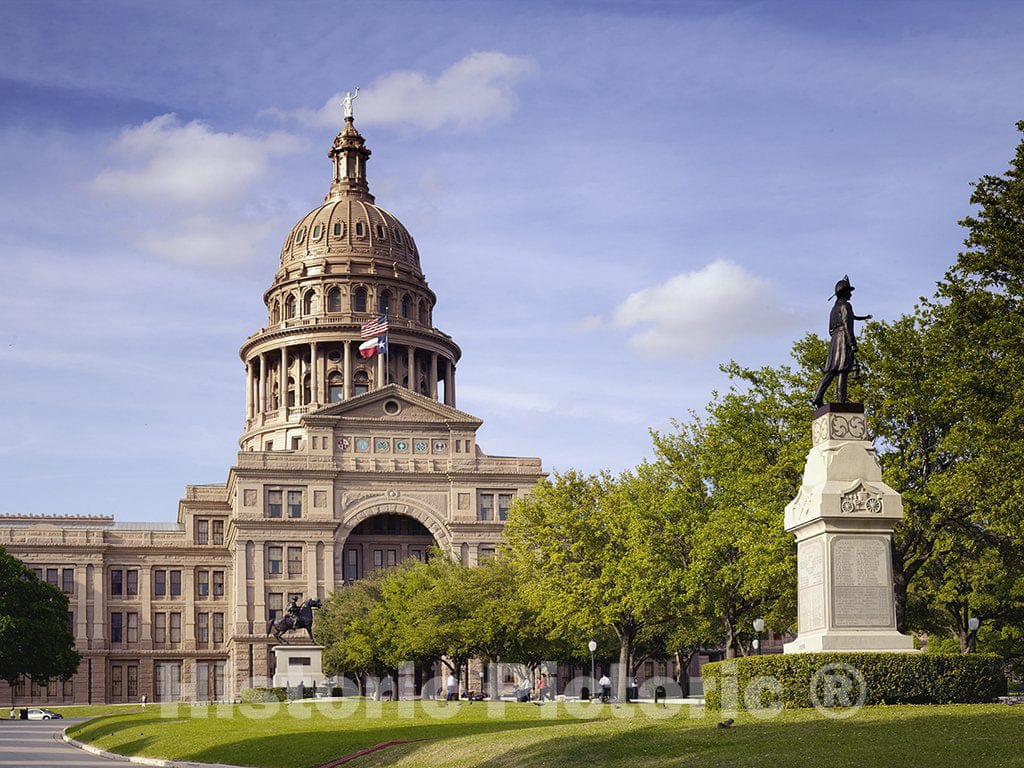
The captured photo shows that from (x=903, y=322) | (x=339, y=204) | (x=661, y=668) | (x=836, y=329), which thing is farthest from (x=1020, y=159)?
(x=339, y=204)

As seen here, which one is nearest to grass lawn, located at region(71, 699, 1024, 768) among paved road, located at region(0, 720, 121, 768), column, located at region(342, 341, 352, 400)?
paved road, located at region(0, 720, 121, 768)

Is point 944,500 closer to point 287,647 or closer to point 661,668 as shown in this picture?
point 287,647

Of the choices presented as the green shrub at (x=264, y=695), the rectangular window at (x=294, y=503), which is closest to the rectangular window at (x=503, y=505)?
the rectangular window at (x=294, y=503)

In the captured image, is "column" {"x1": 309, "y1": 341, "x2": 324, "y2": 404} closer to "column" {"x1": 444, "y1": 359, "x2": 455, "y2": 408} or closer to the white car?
"column" {"x1": 444, "y1": 359, "x2": 455, "y2": 408}

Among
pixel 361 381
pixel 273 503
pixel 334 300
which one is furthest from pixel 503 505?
pixel 334 300

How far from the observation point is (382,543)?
420ft

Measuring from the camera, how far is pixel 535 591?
237ft

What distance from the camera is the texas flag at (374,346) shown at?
13638cm

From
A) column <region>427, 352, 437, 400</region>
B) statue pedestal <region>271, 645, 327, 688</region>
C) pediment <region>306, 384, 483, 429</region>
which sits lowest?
statue pedestal <region>271, 645, 327, 688</region>

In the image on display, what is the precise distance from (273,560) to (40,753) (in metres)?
76.0

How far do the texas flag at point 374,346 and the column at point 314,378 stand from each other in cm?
876

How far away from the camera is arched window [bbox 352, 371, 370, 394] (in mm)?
144625

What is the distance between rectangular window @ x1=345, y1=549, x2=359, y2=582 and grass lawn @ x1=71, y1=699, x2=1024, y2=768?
3102 inches

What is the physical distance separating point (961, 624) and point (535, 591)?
2087cm
